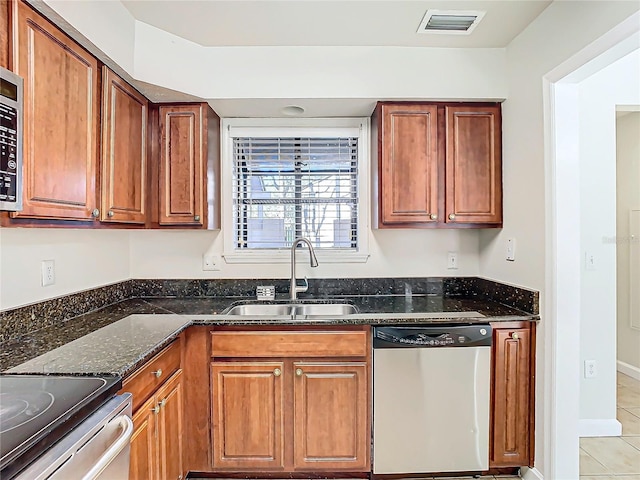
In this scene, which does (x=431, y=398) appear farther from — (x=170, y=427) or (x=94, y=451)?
(x=94, y=451)

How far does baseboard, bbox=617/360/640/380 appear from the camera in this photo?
3500 millimetres

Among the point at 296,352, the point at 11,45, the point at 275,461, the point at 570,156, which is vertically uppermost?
the point at 11,45

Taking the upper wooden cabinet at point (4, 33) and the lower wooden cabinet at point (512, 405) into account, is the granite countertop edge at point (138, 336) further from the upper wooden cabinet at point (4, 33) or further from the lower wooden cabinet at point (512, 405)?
the upper wooden cabinet at point (4, 33)

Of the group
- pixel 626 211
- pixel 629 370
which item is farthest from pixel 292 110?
pixel 629 370

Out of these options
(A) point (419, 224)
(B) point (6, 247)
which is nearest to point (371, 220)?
(A) point (419, 224)

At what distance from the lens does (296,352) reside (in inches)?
78.8

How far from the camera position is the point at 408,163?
233cm

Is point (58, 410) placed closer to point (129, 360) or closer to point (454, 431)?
point (129, 360)

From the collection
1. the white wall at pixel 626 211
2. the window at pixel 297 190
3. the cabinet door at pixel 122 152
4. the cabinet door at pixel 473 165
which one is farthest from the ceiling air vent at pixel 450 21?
the white wall at pixel 626 211

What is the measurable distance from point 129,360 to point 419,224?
1733 millimetres

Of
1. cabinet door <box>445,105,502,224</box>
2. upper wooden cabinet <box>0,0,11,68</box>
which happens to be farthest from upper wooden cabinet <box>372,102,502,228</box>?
upper wooden cabinet <box>0,0,11,68</box>

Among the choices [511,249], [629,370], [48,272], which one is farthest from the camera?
[629,370]

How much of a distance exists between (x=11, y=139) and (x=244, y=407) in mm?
1565

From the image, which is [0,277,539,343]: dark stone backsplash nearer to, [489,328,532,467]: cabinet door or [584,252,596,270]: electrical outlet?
[489,328,532,467]: cabinet door
